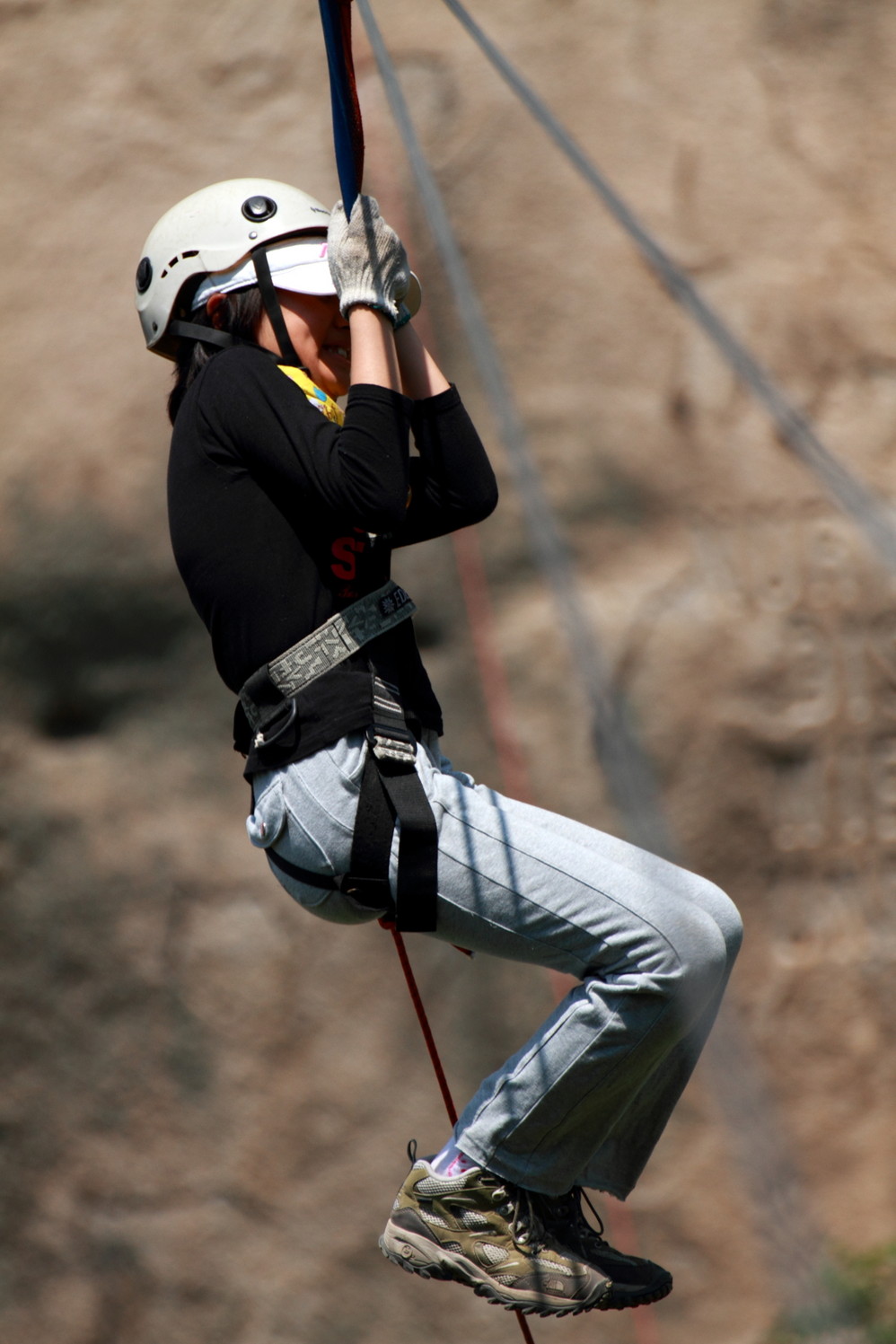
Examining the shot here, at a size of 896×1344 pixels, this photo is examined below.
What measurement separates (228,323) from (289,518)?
0.35m

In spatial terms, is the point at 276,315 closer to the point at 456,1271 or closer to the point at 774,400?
the point at 456,1271

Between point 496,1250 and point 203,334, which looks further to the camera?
point 203,334

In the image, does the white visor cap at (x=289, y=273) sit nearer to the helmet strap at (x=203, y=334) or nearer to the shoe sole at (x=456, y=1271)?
the helmet strap at (x=203, y=334)

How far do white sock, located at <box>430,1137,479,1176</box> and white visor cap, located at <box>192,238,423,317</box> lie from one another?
1.09m

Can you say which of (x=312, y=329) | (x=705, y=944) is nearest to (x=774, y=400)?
(x=312, y=329)

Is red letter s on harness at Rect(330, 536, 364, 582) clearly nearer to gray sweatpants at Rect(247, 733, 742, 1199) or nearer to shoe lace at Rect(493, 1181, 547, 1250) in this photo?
gray sweatpants at Rect(247, 733, 742, 1199)

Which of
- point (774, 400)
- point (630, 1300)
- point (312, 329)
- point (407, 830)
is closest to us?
point (407, 830)

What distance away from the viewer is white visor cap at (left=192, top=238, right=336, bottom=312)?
1846mm

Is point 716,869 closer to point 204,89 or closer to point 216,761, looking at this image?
point 216,761

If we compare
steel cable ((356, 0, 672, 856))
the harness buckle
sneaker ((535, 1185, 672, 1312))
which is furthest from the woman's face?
steel cable ((356, 0, 672, 856))

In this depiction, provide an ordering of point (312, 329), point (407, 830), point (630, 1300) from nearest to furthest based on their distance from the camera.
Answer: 1. point (407, 830)
2. point (630, 1300)
3. point (312, 329)

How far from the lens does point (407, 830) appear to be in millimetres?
1639

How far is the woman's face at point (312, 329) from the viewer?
1848 mm

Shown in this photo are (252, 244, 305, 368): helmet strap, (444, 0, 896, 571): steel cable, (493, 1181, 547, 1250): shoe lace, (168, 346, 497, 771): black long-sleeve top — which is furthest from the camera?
(444, 0, 896, 571): steel cable
